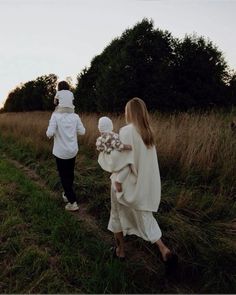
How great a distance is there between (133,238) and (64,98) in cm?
245

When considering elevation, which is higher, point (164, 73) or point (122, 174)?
point (164, 73)

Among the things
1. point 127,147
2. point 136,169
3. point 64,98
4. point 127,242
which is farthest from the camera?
Answer: point 64,98

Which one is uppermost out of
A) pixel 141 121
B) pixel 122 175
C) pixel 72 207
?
pixel 141 121

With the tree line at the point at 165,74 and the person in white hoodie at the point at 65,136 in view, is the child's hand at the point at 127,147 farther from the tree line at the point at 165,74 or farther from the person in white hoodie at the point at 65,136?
the tree line at the point at 165,74

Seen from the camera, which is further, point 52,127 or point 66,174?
point 66,174

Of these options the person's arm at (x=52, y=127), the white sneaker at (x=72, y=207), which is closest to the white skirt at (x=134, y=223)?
the white sneaker at (x=72, y=207)

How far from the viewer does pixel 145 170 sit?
3.47 m

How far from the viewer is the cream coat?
340 cm

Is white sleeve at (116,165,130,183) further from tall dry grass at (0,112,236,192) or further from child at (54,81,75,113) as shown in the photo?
tall dry grass at (0,112,236,192)

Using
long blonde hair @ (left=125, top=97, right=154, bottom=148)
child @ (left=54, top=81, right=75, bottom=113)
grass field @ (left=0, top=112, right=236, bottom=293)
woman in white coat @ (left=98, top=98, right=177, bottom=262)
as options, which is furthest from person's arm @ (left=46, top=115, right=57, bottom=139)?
long blonde hair @ (left=125, top=97, right=154, bottom=148)

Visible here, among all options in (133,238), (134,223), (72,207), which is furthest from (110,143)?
(72,207)

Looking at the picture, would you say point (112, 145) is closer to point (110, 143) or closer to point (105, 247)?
point (110, 143)

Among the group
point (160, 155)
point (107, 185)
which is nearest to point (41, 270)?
point (107, 185)

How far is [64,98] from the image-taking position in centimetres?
523
